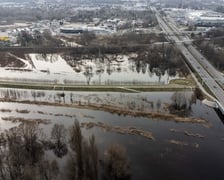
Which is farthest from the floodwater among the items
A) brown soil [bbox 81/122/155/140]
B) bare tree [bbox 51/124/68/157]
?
bare tree [bbox 51/124/68/157]

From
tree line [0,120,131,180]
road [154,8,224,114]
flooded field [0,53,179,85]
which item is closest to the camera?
tree line [0,120,131,180]

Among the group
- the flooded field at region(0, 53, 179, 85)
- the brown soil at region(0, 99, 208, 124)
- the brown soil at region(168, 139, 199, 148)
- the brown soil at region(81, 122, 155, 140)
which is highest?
the flooded field at region(0, 53, 179, 85)

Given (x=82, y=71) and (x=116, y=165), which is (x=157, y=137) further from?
(x=82, y=71)

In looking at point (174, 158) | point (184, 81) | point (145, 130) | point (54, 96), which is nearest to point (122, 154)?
point (174, 158)

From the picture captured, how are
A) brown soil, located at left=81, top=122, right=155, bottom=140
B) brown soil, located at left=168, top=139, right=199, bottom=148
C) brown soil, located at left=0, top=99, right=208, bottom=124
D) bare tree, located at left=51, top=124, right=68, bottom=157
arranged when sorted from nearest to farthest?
bare tree, located at left=51, top=124, right=68, bottom=157, brown soil, located at left=168, top=139, right=199, bottom=148, brown soil, located at left=81, top=122, right=155, bottom=140, brown soil, located at left=0, top=99, right=208, bottom=124

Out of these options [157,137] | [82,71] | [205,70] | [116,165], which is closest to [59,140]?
[116,165]

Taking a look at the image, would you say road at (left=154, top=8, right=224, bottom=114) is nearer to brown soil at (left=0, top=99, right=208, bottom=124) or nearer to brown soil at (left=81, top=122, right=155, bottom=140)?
brown soil at (left=0, top=99, right=208, bottom=124)
